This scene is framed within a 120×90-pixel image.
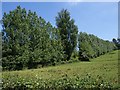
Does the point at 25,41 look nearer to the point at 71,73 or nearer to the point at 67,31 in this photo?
the point at 71,73

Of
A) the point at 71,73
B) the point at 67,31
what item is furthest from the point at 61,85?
the point at 67,31

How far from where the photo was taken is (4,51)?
43.1 metres

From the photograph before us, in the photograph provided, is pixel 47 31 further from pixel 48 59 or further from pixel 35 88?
pixel 35 88

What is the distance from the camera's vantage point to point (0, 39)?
139 ft

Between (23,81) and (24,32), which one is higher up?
(24,32)

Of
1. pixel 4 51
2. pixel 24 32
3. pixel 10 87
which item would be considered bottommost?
pixel 10 87

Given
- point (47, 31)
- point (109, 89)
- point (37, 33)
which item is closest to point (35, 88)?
point (109, 89)

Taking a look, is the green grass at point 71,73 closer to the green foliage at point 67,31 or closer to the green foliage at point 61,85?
the green foliage at point 61,85

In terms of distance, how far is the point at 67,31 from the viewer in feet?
223

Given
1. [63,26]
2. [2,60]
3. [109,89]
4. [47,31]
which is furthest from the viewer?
[63,26]

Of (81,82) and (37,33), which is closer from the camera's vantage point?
(81,82)

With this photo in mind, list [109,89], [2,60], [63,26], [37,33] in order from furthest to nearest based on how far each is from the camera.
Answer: [63,26] → [37,33] → [2,60] → [109,89]

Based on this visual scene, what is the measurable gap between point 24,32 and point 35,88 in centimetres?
2932

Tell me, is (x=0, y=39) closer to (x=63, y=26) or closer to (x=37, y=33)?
(x=37, y=33)
